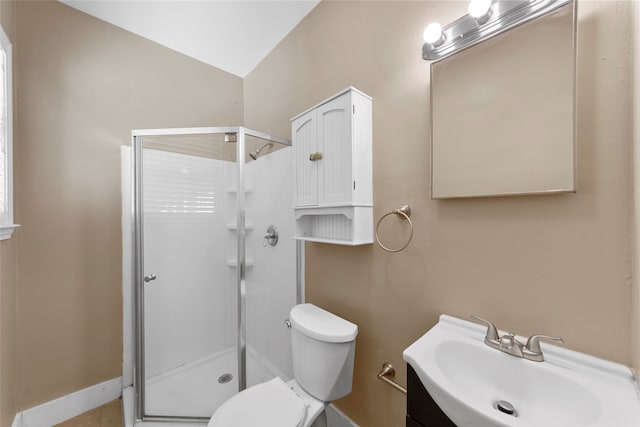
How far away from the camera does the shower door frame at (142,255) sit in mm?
1585

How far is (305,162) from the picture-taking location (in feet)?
4.78

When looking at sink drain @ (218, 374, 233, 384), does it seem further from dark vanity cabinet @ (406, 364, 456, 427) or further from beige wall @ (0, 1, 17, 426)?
dark vanity cabinet @ (406, 364, 456, 427)

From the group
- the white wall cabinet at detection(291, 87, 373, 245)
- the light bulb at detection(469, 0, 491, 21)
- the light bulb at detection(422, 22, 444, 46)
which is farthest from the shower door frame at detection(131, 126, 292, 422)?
the light bulb at detection(469, 0, 491, 21)

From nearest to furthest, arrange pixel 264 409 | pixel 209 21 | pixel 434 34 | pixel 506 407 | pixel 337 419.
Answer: pixel 506 407 < pixel 434 34 < pixel 264 409 < pixel 337 419 < pixel 209 21

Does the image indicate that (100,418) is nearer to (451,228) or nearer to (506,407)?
(506,407)

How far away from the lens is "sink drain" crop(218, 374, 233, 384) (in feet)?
5.50

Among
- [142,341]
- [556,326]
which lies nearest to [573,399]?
[556,326]

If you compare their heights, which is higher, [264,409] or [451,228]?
[451,228]

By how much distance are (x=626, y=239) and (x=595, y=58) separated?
0.51 meters

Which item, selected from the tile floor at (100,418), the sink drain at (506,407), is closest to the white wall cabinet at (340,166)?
the sink drain at (506,407)

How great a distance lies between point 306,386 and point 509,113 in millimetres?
1399

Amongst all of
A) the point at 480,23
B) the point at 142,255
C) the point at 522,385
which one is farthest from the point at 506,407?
the point at 142,255

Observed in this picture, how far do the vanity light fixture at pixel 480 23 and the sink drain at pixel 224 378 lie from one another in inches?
81.0

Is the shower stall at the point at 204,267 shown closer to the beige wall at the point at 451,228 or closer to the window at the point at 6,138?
the beige wall at the point at 451,228
